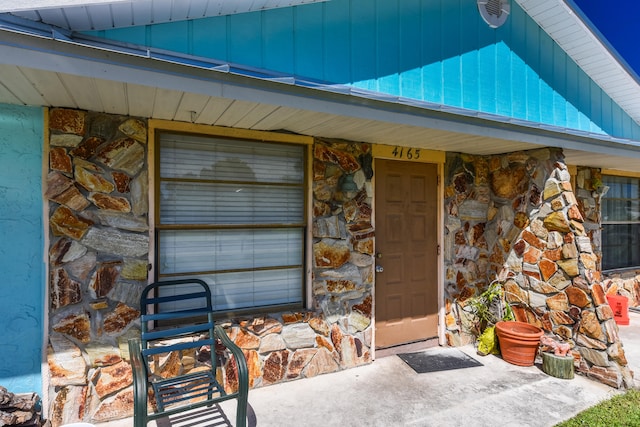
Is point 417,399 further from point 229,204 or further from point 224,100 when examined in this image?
point 224,100

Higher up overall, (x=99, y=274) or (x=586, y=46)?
(x=586, y=46)

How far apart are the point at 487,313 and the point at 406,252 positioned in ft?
4.11

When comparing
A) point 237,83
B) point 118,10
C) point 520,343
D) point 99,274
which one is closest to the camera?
point 118,10

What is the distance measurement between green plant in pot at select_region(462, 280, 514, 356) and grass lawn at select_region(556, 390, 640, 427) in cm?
114

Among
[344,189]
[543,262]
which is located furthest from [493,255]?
[344,189]

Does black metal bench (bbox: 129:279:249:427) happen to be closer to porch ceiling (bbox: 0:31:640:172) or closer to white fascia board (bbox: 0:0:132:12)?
porch ceiling (bbox: 0:31:640:172)

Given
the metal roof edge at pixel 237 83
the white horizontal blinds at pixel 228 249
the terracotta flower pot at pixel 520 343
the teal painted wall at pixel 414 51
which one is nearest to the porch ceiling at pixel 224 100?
the metal roof edge at pixel 237 83

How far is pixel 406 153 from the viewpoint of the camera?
3.88 m

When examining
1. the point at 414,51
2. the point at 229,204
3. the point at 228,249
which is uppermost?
the point at 414,51

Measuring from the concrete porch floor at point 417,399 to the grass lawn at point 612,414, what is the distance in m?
0.08

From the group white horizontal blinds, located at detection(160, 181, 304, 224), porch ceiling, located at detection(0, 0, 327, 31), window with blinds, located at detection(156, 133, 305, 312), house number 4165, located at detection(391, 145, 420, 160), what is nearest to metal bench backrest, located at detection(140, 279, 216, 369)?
window with blinds, located at detection(156, 133, 305, 312)

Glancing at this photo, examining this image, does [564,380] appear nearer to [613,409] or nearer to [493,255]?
[613,409]

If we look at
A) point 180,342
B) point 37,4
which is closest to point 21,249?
point 180,342

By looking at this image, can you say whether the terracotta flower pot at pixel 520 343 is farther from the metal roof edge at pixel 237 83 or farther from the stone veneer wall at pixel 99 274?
the stone veneer wall at pixel 99 274
